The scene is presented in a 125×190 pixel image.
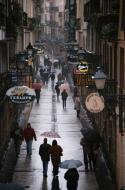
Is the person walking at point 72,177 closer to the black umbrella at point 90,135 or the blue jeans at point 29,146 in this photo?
the black umbrella at point 90,135

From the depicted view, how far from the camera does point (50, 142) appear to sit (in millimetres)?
31156

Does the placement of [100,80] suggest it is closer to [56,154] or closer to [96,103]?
[96,103]

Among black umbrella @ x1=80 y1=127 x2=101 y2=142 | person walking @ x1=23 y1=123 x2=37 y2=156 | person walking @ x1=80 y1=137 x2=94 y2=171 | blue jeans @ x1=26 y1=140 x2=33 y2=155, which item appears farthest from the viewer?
blue jeans @ x1=26 y1=140 x2=33 y2=155

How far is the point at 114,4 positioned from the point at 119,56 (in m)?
1.96

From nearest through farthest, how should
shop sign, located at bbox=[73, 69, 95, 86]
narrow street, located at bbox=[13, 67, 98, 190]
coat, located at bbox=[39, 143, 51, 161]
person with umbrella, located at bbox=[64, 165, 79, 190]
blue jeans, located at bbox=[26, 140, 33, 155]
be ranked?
person with umbrella, located at bbox=[64, 165, 79, 190], narrow street, located at bbox=[13, 67, 98, 190], coat, located at bbox=[39, 143, 51, 161], blue jeans, located at bbox=[26, 140, 33, 155], shop sign, located at bbox=[73, 69, 95, 86]

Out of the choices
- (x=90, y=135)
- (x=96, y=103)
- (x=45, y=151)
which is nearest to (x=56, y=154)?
(x=45, y=151)

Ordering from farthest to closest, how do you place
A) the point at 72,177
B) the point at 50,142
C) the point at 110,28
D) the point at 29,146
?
the point at 50,142, the point at 29,146, the point at 110,28, the point at 72,177

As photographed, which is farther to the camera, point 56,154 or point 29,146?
point 29,146

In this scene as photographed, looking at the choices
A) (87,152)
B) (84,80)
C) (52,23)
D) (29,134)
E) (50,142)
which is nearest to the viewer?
(87,152)

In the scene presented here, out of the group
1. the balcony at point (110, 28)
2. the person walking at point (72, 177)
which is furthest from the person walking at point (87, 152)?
the person walking at point (72, 177)

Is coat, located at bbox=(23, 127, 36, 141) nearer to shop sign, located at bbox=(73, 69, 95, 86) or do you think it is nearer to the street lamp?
shop sign, located at bbox=(73, 69, 95, 86)

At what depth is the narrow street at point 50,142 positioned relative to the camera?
2292cm

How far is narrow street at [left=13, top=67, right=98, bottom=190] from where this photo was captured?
22.9 metres

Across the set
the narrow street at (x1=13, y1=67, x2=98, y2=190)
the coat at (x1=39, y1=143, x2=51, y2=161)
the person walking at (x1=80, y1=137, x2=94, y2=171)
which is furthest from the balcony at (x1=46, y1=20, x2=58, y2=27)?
the coat at (x1=39, y1=143, x2=51, y2=161)
